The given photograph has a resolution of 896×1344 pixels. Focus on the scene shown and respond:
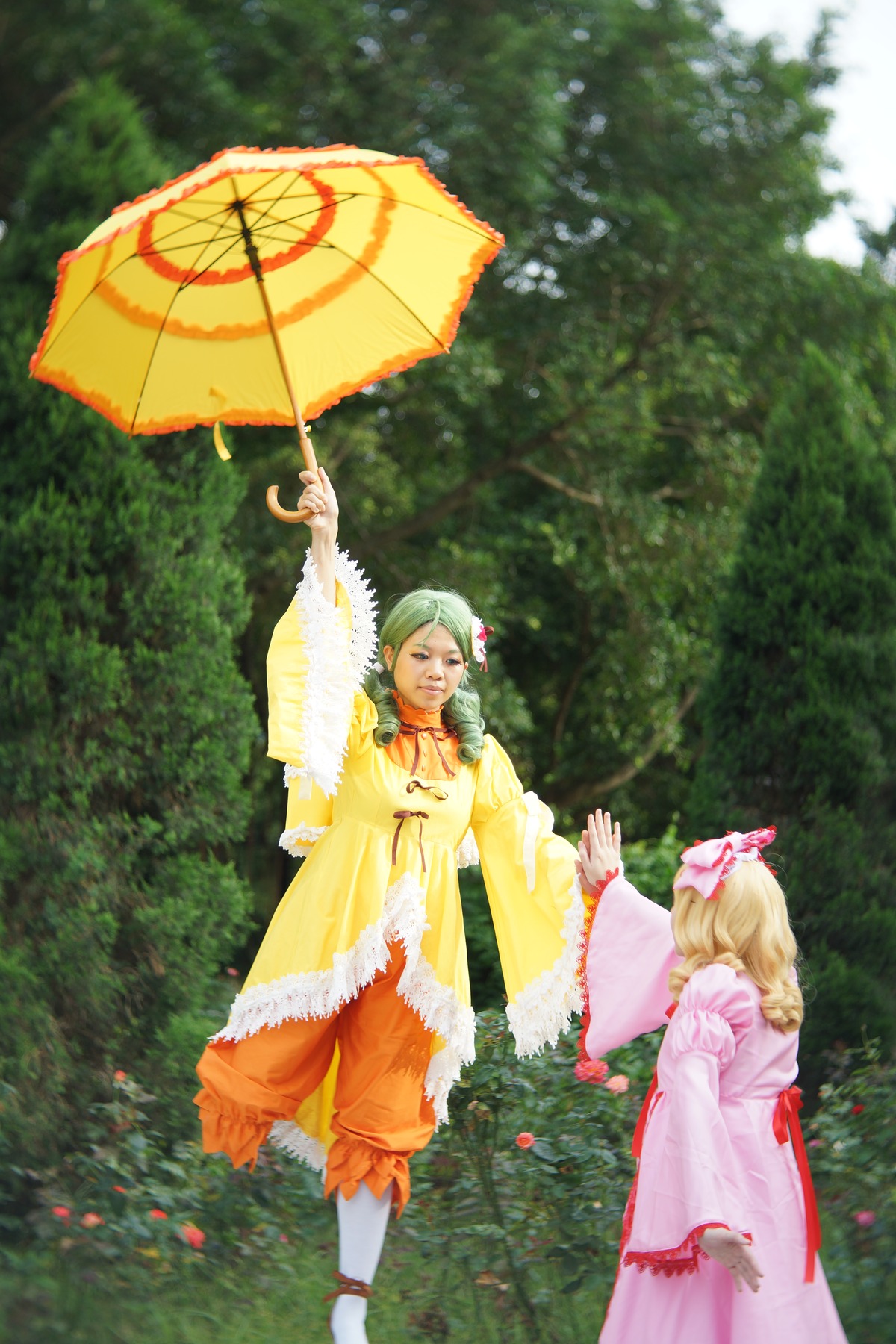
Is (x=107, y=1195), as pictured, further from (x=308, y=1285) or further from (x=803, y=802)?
(x=803, y=802)

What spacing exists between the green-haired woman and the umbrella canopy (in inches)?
21.1

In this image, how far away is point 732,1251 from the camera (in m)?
2.14

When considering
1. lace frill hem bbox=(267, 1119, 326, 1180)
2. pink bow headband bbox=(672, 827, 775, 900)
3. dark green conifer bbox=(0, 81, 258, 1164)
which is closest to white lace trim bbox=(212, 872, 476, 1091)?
lace frill hem bbox=(267, 1119, 326, 1180)

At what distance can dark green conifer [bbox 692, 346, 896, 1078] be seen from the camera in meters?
4.08

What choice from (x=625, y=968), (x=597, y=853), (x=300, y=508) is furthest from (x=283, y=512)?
(x=625, y=968)

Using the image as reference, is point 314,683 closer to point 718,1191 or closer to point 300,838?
point 300,838

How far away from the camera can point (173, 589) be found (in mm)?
4246

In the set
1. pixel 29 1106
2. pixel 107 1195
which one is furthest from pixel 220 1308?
pixel 29 1106

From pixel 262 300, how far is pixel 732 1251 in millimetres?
2517

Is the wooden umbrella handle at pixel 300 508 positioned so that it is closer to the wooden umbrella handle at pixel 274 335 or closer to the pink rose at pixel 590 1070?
the wooden umbrella handle at pixel 274 335

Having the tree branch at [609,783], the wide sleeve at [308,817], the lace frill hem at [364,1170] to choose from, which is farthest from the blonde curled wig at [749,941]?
the tree branch at [609,783]

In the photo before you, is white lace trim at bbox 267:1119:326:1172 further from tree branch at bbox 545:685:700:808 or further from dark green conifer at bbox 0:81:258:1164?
tree branch at bbox 545:685:700:808

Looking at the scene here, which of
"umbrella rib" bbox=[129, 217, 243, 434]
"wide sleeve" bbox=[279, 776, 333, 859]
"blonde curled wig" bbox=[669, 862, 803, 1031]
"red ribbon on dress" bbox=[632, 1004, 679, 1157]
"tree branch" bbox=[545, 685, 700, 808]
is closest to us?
"blonde curled wig" bbox=[669, 862, 803, 1031]

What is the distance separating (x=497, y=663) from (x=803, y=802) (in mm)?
3715
